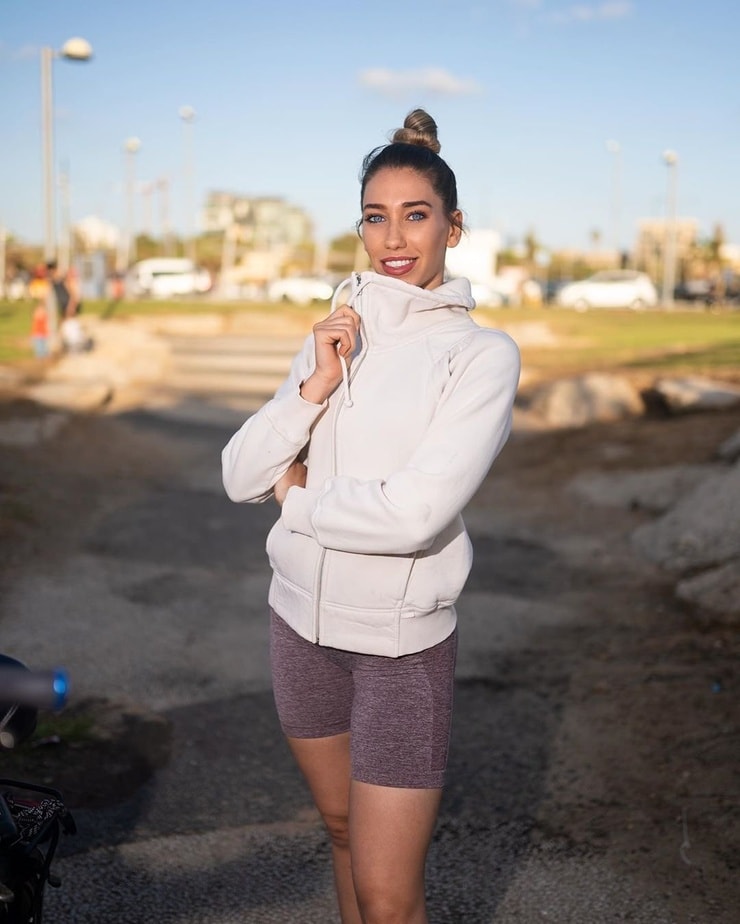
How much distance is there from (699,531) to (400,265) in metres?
5.50

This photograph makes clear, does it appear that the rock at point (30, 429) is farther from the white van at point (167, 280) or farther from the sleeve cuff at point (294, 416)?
the white van at point (167, 280)

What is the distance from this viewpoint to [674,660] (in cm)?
547

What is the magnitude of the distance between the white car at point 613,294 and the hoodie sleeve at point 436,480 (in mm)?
43714

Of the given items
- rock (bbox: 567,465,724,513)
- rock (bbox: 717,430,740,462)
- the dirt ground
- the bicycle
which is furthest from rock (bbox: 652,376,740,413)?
the bicycle

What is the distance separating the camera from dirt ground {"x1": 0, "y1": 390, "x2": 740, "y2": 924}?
366cm

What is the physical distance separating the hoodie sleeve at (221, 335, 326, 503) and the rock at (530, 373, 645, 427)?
1102 cm

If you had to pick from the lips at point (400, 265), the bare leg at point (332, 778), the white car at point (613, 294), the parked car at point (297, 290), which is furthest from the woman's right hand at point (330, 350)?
the parked car at point (297, 290)

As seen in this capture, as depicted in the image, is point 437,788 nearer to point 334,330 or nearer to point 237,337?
point 334,330

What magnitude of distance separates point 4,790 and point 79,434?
1017 centimetres

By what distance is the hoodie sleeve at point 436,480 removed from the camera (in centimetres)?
219

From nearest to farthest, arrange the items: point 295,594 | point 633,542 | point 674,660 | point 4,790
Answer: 1. point 4,790
2. point 295,594
3. point 674,660
4. point 633,542

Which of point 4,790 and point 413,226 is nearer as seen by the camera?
point 4,790

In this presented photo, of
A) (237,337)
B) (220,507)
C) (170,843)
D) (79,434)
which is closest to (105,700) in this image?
(170,843)

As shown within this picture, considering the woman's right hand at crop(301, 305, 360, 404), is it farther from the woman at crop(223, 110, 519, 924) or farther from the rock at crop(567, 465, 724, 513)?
the rock at crop(567, 465, 724, 513)
